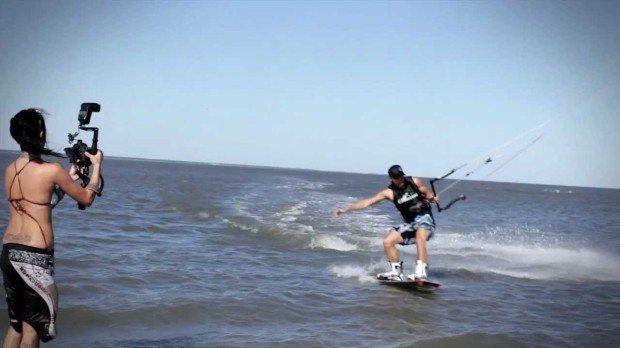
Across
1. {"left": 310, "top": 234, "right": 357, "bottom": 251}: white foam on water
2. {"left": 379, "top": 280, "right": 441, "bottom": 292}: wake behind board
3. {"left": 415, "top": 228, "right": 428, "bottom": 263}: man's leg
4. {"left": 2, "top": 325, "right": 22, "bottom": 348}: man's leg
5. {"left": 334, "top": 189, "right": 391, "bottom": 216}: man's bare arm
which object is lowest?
{"left": 310, "top": 234, "right": 357, "bottom": 251}: white foam on water

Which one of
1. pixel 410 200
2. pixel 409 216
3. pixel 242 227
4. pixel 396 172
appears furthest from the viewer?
pixel 242 227

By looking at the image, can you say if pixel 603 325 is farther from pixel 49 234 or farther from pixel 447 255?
pixel 49 234

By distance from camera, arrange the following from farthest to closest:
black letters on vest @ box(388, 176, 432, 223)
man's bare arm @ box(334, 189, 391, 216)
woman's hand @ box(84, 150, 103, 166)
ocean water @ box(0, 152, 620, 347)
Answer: black letters on vest @ box(388, 176, 432, 223) → man's bare arm @ box(334, 189, 391, 216) → ocean water @ box(0, 152, 620, 347) → woman's hand @ box(84, 150, 103, 166)

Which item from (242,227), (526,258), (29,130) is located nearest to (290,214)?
(242,227)

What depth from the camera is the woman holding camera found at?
12.2ft

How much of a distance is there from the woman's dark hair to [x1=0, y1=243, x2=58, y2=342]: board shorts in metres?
0.76

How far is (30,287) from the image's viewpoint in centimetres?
378

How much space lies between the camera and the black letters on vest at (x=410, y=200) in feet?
33.0

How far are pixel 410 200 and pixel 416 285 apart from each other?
67.2 inches

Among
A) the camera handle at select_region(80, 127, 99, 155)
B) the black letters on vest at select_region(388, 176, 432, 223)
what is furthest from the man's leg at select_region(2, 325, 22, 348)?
the black letters on vest at select_region(388, 176, 432, 223)

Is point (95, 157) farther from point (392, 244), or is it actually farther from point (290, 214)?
point (290, 214)

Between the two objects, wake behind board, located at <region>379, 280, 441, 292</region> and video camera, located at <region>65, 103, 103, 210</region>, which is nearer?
video camera, located at <region>65, 103, 103, 210</region>

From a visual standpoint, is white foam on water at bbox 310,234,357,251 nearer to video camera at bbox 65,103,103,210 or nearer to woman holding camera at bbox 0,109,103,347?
video camera at bbox 65,103,103,210

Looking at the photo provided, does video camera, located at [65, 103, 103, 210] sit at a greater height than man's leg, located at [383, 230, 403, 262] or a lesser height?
greater
